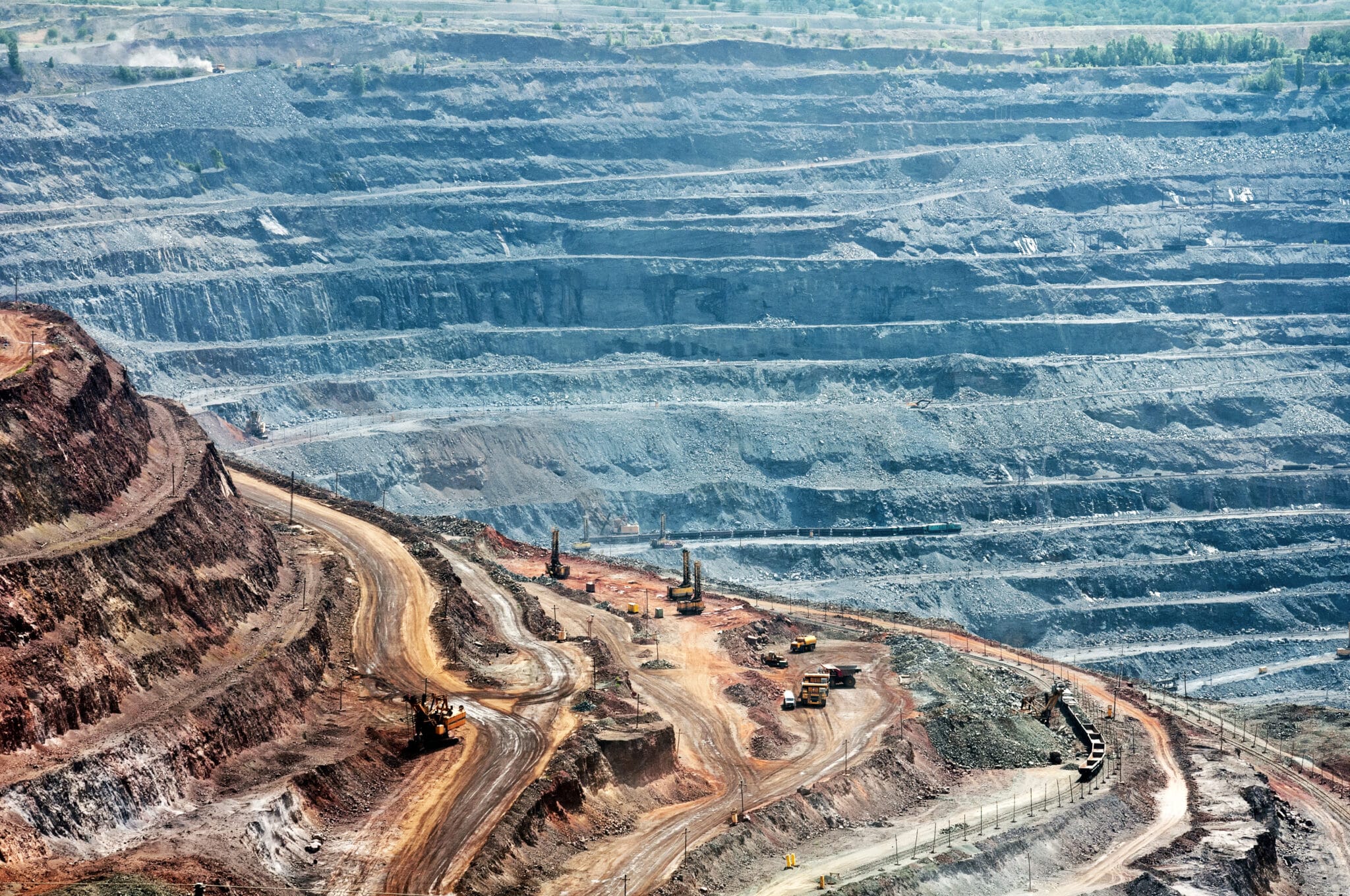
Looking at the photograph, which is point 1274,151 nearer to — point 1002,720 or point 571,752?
point 1002,720

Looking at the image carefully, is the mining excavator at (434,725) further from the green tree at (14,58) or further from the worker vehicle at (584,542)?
the green tree at (14,58)

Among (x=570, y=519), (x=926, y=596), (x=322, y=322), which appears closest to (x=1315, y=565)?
(x=926, y=596)

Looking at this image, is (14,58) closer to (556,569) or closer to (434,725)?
(556,569)

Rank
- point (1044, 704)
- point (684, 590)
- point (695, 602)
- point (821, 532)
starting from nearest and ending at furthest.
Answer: point (1044, 704), point (695, 602), point (684, 590), point (821, 532)

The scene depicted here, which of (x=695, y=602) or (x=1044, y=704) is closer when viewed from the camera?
(x=1044, y=704)

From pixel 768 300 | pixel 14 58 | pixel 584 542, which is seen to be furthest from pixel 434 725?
pixel 14 58

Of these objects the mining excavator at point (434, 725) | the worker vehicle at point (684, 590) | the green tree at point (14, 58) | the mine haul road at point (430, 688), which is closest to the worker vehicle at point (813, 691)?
the mine haul road at point (430, 688)

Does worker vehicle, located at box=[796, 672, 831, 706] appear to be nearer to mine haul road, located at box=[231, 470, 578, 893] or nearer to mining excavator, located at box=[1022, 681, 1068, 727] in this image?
mining excavator, located at box=[1022, 681, 1068, 727]
